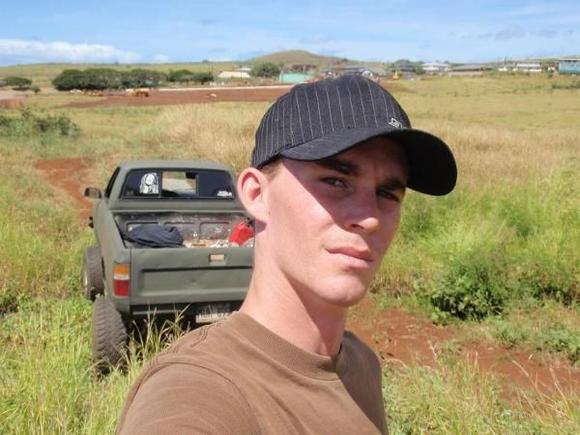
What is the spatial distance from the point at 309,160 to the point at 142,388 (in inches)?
21.5

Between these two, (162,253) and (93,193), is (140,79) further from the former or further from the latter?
(162,253)

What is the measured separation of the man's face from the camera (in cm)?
128

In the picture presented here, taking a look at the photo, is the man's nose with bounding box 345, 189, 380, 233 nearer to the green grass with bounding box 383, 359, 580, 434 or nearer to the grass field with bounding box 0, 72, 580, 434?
the grass field with bounding box 0, 72, 580, 434

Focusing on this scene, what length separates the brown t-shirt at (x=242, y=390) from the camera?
983mm

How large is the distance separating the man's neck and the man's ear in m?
0.15

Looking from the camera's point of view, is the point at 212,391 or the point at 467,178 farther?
the point at 467,178

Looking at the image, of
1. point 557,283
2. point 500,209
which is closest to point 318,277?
point 557,283

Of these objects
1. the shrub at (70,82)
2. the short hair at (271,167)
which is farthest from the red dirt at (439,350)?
the shrub at (70,82)

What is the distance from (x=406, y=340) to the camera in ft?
20.8

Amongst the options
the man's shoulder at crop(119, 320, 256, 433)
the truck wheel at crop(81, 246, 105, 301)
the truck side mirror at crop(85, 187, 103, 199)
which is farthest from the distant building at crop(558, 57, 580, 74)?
the man's shoulder at crop(119, 320, 256, 433)

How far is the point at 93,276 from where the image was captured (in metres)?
6.46

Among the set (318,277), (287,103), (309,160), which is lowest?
(318,277)

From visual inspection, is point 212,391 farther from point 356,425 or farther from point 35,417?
point 35,417

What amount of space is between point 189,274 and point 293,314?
4.22m
